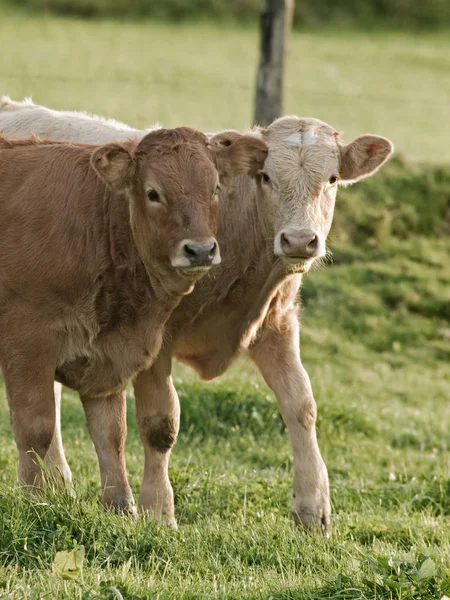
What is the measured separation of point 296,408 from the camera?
23.7 feet

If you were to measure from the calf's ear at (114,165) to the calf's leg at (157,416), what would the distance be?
1324 millimetres

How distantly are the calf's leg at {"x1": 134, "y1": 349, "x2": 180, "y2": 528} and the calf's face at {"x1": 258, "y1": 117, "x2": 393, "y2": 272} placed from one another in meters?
1.15

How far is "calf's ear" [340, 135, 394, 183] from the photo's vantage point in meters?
7.21

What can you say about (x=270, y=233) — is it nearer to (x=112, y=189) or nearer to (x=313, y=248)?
(x=313, y=248)

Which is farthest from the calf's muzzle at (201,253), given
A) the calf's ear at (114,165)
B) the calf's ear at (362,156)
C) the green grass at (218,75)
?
the green grass at (218,75)

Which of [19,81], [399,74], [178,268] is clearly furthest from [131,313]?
[399,74]

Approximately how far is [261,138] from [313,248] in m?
1.04

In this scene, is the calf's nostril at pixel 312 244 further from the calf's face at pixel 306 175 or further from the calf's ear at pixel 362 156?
the calf's ear at pixel 362 156

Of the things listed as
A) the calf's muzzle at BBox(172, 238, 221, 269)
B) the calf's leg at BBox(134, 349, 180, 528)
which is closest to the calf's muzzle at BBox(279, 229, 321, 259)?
the calf's muzzle at BBox(172, 238, 221, 269)

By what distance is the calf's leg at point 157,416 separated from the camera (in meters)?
6.90

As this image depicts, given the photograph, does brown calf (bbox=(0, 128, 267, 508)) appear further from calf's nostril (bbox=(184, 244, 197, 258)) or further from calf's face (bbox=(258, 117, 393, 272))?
calf's face (bbox=(258, 117, 393, 272))

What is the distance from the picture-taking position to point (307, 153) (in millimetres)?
6941

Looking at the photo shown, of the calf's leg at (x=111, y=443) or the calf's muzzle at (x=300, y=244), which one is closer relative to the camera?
the calf's muzzle at (x=300, y=244)

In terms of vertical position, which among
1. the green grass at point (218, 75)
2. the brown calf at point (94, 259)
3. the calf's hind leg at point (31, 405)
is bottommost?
the green grass at point (218, 75)
